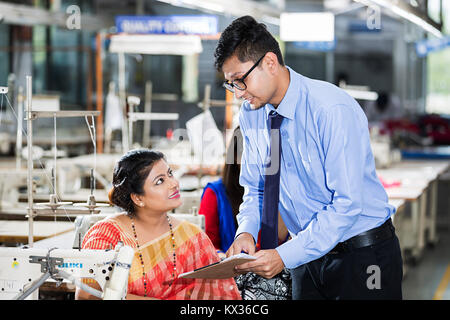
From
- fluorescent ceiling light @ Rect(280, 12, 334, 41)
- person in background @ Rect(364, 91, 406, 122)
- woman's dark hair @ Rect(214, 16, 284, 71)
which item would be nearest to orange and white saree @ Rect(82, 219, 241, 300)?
woman's dark hair @ Rect(214, 16, 284, 71)

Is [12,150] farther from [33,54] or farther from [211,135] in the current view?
[211,135]

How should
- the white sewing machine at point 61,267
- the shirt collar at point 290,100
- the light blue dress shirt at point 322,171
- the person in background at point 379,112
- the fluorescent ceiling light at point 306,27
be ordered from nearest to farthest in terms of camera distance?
the white sewing machine at point 61,267, the light blue dress shirt at point 322,171, the shirt collar at point 290,100, the fluorescent ceiling light at point 306,27, the person in background at point 379,112

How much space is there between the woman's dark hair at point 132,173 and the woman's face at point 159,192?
2 centimetres

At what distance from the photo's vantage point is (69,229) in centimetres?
311

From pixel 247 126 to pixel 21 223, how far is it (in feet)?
5.76

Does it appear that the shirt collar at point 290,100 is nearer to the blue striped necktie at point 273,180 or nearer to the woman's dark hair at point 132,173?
the blue striped necktie at point 273,180

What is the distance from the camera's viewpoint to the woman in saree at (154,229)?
2.34 m

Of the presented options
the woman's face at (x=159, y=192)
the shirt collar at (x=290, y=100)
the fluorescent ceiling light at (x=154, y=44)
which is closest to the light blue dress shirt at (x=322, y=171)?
the shirt collar at (x=290, y=100)

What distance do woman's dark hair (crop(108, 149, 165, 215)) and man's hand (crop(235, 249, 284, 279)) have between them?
1.95ft

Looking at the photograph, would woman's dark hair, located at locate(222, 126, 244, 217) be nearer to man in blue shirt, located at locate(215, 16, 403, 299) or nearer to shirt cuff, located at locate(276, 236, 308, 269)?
man in blue shirt, located at locate(215, 16, 403, 299)

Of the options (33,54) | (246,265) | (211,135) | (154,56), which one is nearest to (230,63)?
(246,265)

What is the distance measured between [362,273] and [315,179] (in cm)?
33

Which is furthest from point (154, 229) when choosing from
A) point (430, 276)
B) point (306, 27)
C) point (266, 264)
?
point (430, 276)

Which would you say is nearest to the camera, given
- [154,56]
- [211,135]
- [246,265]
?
[246,265]
